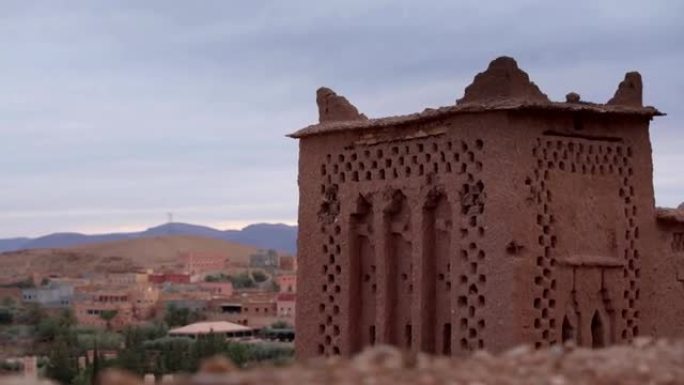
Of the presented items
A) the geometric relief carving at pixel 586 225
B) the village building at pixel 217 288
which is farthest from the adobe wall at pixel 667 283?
the village building at pixel 217 288

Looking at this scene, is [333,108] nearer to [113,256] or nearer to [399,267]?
[399,267]

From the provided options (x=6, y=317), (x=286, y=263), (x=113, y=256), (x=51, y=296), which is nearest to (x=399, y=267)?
(x=6, y=317)

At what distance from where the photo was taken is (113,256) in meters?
159

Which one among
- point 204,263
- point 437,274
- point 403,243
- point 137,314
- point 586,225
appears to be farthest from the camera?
point 204,263

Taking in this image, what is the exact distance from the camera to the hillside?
467 ft

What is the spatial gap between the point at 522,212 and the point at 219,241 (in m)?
173

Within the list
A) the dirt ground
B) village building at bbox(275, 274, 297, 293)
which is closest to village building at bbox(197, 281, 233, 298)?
village building at bbox(275, 274, 297, 293)

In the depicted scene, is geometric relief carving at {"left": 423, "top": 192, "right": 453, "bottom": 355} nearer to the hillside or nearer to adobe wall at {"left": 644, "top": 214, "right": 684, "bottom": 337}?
adobe wall at {"left": 644, "top": 214, "right": 684, "bottom": 337}

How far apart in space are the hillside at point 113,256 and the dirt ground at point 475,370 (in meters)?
121

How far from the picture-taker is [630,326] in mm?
16453

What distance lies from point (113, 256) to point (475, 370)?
504ft

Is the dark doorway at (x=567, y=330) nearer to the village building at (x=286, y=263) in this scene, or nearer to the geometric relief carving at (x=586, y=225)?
the geometric relief carving at (x=586, y=225)

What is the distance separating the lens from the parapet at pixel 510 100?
50.3 feet

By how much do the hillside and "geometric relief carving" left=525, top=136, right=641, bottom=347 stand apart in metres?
114
